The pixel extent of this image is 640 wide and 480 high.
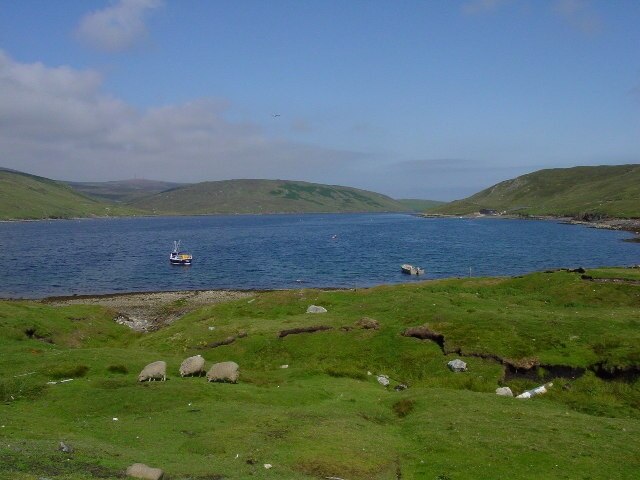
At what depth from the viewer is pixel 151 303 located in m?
94.6

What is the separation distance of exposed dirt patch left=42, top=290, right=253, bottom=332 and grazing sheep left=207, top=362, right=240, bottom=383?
125 ft

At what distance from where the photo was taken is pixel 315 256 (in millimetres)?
167625

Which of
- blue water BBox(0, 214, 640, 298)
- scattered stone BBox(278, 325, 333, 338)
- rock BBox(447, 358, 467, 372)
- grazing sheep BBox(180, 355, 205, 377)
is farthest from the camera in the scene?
blue water BBox(0, 214, 640, 298)

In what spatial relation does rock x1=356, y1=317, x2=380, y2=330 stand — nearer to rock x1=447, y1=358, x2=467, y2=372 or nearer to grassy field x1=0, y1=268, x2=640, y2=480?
grassy field x1=0, y1=268, x2=640, y2=480

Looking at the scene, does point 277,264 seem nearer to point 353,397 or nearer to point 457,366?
point 457,366

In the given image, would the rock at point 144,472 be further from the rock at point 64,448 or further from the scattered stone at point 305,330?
the scattered stone at point 305,330

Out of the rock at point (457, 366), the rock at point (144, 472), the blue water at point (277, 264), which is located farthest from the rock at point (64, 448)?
the blue water at point (277, 264)

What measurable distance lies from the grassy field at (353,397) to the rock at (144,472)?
55cm

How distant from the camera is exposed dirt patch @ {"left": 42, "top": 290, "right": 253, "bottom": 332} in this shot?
3093 inches

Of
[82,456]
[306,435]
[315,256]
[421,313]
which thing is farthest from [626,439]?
[315,256]

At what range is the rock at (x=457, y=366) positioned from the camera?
1640 inches

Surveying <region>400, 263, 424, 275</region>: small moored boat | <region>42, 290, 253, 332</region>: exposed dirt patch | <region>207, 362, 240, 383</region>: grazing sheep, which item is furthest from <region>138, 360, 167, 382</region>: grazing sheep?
<region>400, 263, 424, 275</region>: small moored boat

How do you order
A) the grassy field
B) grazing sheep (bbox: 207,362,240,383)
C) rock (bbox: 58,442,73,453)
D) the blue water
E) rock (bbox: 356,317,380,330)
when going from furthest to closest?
the blue water < rock (bbox: 356,317,380,330) < grazing sheep (bbox: 207,362,240,383) < the grassy field < rock (bbox: 58,442,73,453)

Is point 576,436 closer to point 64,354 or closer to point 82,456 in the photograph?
point 82,456
